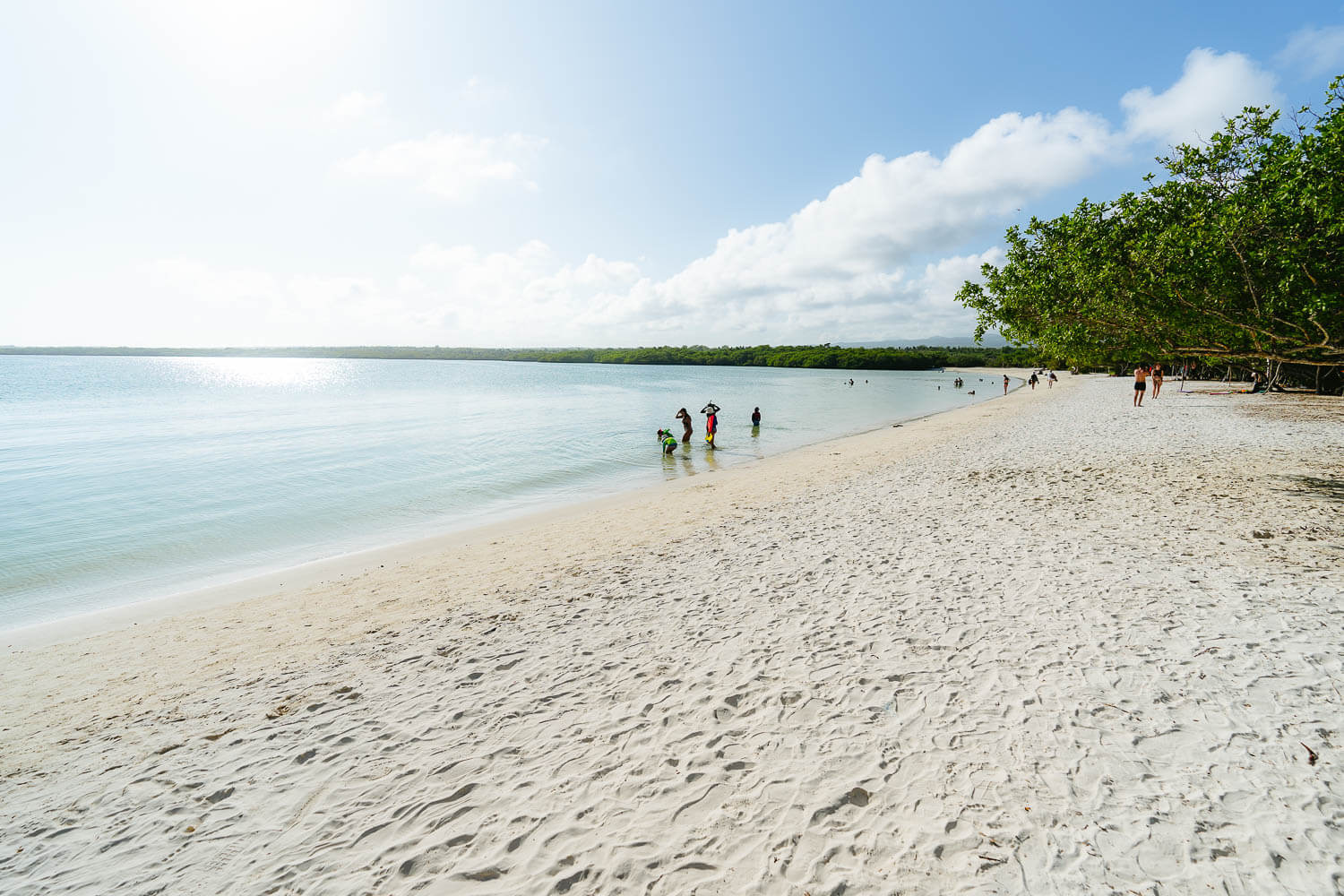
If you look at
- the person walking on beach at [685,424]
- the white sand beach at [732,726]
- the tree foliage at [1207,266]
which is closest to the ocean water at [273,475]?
the person walking on beach at [685,424]

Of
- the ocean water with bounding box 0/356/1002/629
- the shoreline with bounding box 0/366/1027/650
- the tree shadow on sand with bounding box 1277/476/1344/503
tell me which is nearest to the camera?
the shoreline with bounding box 0/366/1027/650

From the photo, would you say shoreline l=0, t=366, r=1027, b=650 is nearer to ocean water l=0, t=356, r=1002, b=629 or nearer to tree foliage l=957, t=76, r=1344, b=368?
ocean water l=0, t=356, r=1002, b=629

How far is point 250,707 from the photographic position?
5.97 meters

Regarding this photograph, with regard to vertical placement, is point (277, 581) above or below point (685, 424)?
below

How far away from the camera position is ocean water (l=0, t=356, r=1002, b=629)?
40.4ft

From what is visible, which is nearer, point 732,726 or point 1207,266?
point 732,726

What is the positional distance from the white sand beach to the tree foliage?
13.0 feet

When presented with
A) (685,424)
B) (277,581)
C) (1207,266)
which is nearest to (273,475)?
(277,581)

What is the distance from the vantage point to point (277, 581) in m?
10.9

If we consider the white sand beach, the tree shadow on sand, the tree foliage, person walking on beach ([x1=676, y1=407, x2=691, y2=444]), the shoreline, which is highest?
the tree foliage

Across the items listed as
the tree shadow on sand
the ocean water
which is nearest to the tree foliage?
the tree shadow on sand

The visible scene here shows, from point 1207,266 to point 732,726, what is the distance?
39.1 feet

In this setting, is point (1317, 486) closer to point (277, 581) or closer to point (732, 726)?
point (732, 726)

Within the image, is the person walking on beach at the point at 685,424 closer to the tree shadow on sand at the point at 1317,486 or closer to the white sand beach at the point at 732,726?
the white sand beach at the point at 732,726
